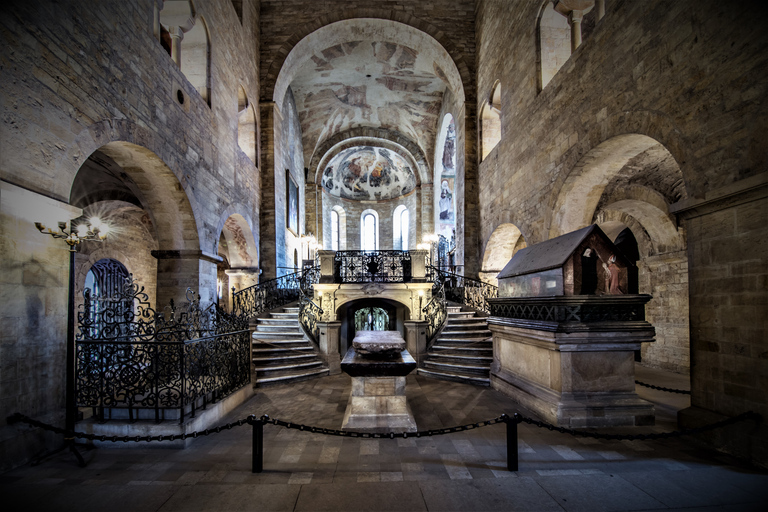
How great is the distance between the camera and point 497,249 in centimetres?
1220

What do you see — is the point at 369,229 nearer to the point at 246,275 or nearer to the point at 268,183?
the point at 268,183

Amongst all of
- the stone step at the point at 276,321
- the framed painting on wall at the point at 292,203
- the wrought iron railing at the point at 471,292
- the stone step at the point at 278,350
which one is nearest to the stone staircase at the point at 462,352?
the wrought iron railing at the point at 471,292

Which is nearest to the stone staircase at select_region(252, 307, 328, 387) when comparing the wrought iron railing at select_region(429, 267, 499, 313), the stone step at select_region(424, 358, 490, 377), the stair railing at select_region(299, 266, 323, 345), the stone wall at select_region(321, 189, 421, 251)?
the stair railing at select_region(299, 266, 323, 345)

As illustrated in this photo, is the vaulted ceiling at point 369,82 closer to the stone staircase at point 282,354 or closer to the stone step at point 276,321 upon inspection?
the stone step at point 276,321

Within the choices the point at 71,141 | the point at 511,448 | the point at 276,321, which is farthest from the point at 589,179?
the point at 71,141

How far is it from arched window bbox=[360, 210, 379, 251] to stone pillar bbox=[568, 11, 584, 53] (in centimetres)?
2000

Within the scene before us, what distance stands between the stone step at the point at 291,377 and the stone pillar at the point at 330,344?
378 mm

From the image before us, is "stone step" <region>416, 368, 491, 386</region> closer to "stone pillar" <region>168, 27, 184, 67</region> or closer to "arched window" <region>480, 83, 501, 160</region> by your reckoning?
"stone pillar" <region>168, 27, 184, 67</region>

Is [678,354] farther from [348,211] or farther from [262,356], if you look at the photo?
[348,211]

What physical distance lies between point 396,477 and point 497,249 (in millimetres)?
9956

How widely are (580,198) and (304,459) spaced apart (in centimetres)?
713

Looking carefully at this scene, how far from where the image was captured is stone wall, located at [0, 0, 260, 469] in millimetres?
3592

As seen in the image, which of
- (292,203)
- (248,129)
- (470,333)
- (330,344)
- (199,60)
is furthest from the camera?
(292,203)

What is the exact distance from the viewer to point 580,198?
7.63 metres
